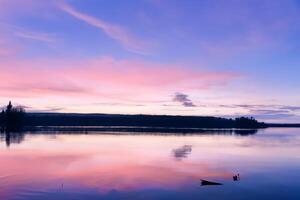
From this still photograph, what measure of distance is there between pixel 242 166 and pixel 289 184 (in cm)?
929

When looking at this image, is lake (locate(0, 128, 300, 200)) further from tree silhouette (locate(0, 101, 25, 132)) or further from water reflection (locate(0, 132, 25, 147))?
tree silhouette (locate(0, 101, 25, 132))

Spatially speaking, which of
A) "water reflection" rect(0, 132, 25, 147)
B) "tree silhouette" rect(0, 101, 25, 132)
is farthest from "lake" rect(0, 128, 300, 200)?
"tree silhouette" rect(0, 101, 25, 132)

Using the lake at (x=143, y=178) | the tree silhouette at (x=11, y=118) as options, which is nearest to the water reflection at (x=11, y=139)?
the lake at (x=143, y=178)

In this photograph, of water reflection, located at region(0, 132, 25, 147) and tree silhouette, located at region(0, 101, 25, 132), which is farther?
tree silhouette, located at region(0, 101, 25, 132)

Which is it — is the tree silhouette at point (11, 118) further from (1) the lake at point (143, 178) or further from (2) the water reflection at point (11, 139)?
(1) the lake at point (143, 178)

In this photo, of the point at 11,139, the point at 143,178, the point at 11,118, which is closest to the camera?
the point at 143,178

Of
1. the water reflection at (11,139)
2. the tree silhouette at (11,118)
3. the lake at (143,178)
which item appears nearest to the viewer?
the lake at (143,178)

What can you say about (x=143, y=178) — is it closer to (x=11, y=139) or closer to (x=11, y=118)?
(x=11, y=139)

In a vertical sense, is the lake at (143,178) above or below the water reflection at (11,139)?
below

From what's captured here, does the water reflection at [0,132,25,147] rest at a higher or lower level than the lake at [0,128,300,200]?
higher

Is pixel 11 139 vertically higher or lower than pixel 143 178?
higher

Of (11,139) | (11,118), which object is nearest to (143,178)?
(11,139)

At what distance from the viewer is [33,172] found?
28641mm

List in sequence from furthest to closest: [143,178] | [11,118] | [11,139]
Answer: [11,118]
[11,139]
[143,178]
